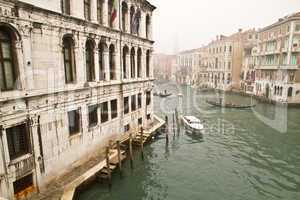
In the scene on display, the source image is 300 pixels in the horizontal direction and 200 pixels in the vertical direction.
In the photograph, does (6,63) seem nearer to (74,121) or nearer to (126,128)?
(74,121)

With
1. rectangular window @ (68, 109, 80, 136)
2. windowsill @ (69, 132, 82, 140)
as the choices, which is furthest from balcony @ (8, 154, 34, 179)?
rectangular window @ (68, 109, 80, 136)

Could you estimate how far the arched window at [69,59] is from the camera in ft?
34.9

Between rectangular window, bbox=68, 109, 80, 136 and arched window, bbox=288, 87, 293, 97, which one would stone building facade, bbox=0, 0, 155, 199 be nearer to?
rectangular window, bbox=68, 109, 80, 136

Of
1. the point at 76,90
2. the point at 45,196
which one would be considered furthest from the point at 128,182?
the point at 76,90

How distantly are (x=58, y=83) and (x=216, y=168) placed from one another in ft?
39.0

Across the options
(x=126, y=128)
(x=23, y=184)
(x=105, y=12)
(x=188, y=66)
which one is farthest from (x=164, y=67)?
(x=23, y=184)

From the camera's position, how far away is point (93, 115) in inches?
503

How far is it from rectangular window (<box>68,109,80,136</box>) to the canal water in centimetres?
332

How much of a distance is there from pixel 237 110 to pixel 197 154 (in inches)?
778

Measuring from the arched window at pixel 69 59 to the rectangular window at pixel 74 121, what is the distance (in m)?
1.85

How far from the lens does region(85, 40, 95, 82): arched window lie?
12.1m

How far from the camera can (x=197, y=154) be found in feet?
54.2

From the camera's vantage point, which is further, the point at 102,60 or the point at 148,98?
the point at 148,98

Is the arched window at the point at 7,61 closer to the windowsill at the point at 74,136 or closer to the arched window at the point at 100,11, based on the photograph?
the windowsill at the point at 74,136
